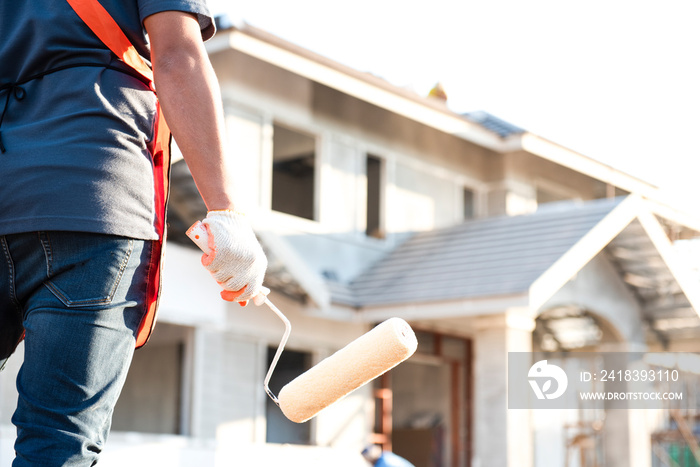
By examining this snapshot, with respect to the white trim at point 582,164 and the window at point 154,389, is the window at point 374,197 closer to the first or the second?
the white trim at point 582,164

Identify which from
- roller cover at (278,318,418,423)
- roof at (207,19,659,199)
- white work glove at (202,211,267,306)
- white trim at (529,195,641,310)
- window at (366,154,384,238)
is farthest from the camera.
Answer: window at (366,154,384,238)

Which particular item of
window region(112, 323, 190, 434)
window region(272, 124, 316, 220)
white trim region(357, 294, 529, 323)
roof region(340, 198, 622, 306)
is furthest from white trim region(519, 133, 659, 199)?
window region(112, 323, 190, 434)

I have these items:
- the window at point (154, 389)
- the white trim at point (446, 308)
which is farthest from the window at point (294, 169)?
the window at point (154, 389)

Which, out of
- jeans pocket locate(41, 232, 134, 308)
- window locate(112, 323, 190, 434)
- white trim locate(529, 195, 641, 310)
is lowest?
jeans pocket locate(41, 232, 134, 308)

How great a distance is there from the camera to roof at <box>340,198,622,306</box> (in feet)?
46.4

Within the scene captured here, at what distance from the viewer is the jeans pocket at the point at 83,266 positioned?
1.77 meters

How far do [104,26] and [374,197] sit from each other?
14994 millimetres

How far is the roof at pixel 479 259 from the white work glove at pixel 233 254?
11.5 metres

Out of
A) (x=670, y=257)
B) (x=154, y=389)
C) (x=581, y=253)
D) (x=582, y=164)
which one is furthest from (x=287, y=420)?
(x=582, y=164)

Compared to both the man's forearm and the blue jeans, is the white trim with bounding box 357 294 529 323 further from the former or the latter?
the blue jeans

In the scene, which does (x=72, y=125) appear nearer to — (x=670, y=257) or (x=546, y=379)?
(x=546, y=379)

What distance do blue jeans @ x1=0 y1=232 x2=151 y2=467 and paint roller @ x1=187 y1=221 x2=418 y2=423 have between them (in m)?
0.22

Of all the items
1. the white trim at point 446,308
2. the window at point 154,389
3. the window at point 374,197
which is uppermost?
the window at point 374,197

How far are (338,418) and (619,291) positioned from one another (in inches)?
238
